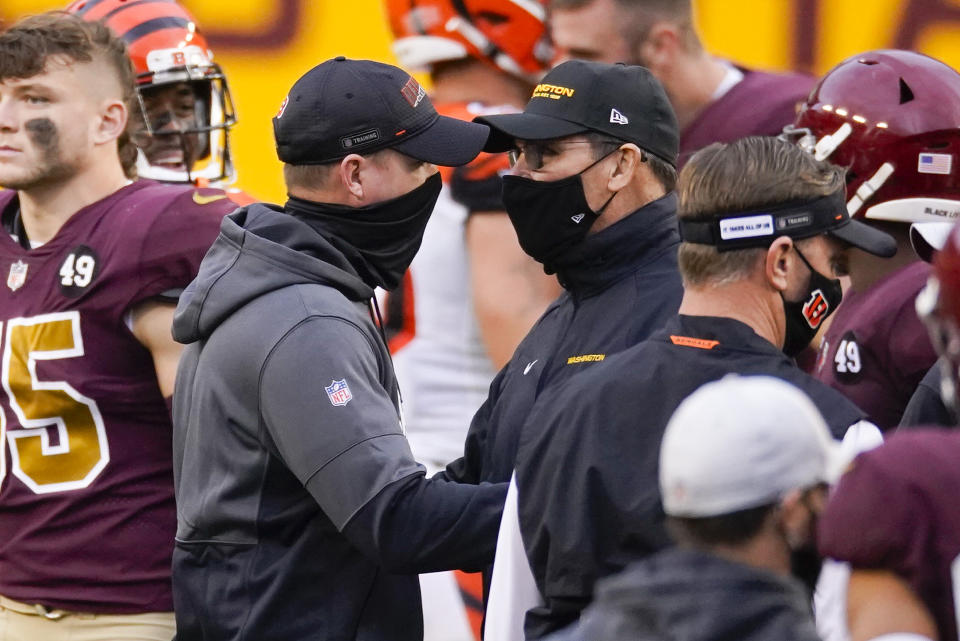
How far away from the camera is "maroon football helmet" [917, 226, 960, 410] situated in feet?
6.51

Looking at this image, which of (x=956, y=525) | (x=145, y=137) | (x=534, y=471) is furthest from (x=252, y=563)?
(x=145, y=137)

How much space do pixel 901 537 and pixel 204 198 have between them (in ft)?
7.43

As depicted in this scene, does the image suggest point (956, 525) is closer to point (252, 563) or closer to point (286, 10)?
point (252, 563)

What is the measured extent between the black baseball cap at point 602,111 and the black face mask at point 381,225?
23 centimetres

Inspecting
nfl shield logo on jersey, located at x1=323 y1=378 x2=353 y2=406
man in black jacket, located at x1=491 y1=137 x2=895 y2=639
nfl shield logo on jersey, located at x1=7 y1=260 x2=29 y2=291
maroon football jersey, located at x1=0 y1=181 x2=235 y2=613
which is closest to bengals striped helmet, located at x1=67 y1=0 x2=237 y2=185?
nfl shield logo on jersey, located at x1=7 y1=260 x2=29 y2=291

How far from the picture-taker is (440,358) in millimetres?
4422

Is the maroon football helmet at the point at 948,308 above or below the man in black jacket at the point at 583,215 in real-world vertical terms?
above

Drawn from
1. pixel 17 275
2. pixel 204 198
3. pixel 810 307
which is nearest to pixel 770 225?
pixel 810 307

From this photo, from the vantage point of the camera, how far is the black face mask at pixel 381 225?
10.3 ft

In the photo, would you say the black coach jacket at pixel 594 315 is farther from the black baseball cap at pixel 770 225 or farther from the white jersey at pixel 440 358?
the white jersey at pixel 440 358

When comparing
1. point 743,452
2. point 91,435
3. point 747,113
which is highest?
point 743,452

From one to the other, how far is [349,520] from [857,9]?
4389 millimetres

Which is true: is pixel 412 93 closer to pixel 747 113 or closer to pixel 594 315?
pixel 594 315

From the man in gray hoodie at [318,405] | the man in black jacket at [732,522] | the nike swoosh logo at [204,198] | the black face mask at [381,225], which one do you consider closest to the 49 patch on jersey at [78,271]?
the nike swoosh logo at [204,198]
